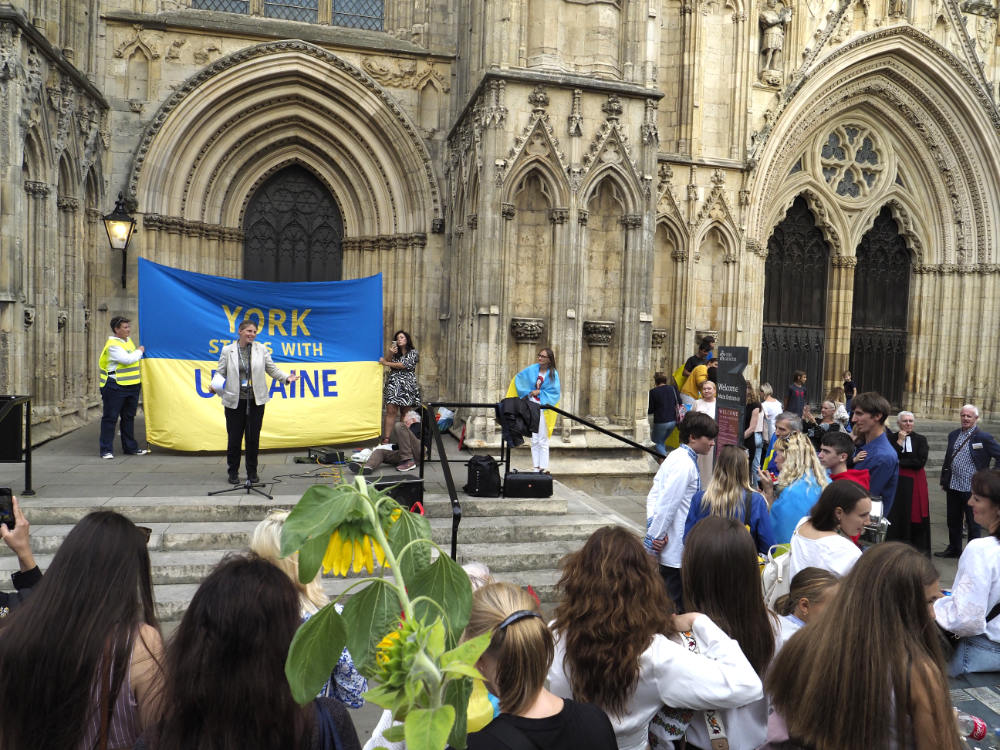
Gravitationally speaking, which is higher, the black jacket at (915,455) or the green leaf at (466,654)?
the green leaf at (466,654)

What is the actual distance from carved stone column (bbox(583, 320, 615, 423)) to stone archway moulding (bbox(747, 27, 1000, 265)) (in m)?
5.20

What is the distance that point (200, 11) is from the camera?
11.3 meters

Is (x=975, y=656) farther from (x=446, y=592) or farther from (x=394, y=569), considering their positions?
(x=394, y=569)

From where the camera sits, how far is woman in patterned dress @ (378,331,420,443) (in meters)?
8.59

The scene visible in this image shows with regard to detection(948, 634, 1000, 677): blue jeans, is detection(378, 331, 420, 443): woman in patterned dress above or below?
above

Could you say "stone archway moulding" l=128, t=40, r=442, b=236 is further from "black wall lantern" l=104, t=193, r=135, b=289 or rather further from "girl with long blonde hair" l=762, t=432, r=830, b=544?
"girl with long blonde hair" l=762, t=432, r=830, b=544

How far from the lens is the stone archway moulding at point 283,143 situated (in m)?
11.1

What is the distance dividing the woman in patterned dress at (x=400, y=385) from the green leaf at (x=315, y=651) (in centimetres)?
741

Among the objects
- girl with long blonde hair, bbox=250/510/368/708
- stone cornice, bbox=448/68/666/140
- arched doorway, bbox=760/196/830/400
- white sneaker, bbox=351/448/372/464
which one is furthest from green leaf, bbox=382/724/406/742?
arched doorway, bbox=760/196/830/400

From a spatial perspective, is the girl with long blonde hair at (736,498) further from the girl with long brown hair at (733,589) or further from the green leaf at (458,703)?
the green leaf at (458,703)

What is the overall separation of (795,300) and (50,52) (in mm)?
13068

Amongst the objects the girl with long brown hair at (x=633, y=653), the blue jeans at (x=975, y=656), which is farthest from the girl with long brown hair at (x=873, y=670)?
the blue jeans at (x=975, y=656)

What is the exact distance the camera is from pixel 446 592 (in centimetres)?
108

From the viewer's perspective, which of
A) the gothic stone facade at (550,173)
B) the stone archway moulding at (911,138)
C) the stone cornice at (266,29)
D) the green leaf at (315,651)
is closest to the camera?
the green leaf at (315,651)
